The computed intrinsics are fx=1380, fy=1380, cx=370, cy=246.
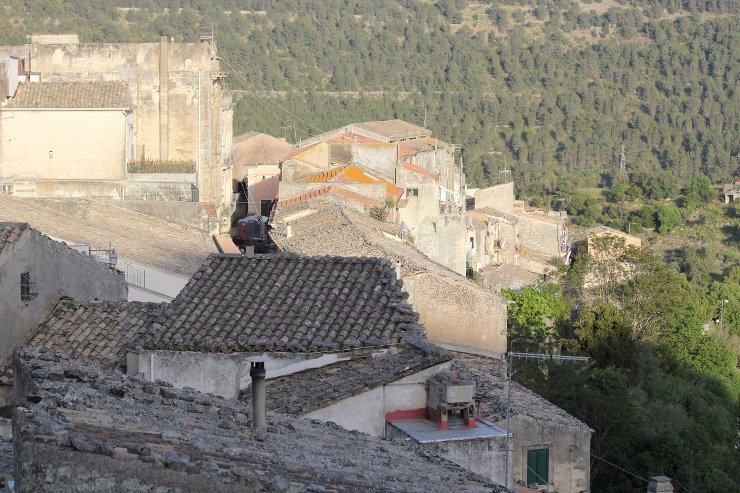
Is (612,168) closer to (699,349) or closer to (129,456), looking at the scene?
(699,349)

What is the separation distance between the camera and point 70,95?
31.9 m

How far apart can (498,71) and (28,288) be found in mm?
104475

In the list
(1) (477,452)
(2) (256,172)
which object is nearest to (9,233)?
(1) (477,452)

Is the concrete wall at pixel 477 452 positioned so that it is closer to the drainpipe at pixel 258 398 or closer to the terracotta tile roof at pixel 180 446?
the terracotta tile roof at pixel 180 446

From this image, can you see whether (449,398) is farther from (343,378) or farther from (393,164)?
(393,164)

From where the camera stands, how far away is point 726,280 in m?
57.1

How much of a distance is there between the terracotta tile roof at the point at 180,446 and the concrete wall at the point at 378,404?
1297 mm

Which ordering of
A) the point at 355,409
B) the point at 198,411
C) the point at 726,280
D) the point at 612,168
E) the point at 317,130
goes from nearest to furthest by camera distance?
the point at 198,411
the point at 355,409
the point at 726,280
the point at 317,130
the point at 612,168

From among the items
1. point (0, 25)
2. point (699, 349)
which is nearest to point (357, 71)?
point (0, 25)

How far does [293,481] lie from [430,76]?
102m

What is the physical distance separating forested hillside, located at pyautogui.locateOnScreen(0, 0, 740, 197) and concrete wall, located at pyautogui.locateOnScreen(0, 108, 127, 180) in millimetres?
38375

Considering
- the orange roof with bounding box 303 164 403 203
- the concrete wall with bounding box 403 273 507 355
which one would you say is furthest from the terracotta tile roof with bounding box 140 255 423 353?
the orange roof with bounding box 303 164 403 203

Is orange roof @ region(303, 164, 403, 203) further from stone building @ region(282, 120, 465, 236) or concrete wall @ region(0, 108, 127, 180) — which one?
concrete wall @ region(0, 108, 127, 180)

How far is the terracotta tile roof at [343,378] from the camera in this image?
11.0 m
